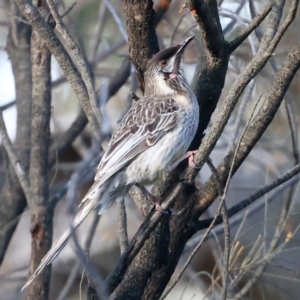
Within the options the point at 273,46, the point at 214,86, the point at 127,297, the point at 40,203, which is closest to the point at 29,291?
the point at 40,203

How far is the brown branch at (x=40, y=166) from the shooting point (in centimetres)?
421

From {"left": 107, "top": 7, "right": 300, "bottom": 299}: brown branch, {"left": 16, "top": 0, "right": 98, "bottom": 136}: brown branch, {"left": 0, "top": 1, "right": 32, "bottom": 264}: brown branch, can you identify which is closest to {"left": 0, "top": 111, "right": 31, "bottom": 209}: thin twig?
{"left": 0, "top": 1, "right": 32, "bottom": 264}: brown branch

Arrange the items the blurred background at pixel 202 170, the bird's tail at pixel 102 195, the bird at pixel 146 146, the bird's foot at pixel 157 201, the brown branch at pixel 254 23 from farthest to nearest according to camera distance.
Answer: the blurred background at pixel 202 170, the bird at pixel 146 146, the bird's tail at pixel 102 195, the brown branch at pixel 254 23, the bird's foot at pixel 157 201

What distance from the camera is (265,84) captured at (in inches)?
223

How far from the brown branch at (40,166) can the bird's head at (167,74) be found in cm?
86

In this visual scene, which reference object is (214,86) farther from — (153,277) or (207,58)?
(153,277)

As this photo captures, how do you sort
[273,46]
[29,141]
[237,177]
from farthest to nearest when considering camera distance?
[237,177] → [29,141] → [273,46]

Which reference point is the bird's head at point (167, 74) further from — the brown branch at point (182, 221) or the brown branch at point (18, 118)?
the brown branch at point (18, 118)

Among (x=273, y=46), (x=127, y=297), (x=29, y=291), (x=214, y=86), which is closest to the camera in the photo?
(x=273, y=46)

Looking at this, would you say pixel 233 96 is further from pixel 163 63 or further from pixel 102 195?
pixel 163 63

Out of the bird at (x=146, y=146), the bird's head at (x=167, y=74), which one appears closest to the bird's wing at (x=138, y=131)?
the bird at (x=146, y=146)

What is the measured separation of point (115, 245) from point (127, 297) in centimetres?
331

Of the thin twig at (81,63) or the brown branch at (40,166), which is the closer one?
the thin twig at (81,63)

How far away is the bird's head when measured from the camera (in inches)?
154
